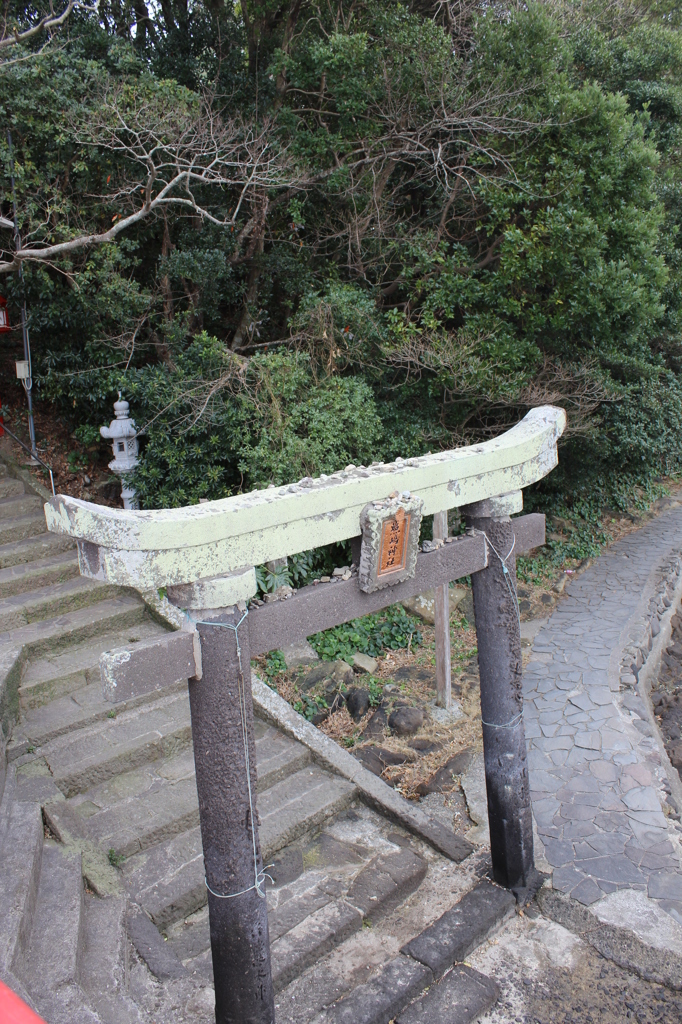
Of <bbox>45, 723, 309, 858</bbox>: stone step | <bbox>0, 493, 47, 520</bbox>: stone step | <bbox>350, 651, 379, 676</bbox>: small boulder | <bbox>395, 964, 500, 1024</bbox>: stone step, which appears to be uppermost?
<bbox>0, 493, 47, 520</bbox>: stone step

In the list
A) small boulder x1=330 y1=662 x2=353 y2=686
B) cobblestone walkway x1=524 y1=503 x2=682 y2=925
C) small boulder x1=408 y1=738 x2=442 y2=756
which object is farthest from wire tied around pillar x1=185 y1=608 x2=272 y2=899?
small boulder x1=330 y1=662 x2=353 y2=686

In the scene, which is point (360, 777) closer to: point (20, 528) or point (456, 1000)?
point (456, 1000)

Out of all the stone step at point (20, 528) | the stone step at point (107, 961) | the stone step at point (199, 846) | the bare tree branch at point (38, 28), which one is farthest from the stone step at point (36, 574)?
the bare tree branch at point (38, 28)

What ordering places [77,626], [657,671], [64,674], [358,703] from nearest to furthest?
[64,674]
[77,626]
[358,703]
[657,671]

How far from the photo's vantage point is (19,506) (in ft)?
27.6

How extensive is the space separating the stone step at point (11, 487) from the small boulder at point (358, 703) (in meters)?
5.00

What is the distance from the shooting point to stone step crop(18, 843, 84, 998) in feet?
12.1

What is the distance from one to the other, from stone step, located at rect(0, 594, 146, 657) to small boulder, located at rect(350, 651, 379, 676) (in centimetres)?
263

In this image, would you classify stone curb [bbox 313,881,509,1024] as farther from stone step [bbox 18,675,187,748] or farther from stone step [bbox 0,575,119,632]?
stone step [bbox 0,575,119,632]

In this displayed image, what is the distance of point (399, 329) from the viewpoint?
9.40 meters

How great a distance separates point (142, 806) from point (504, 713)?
9.61ft

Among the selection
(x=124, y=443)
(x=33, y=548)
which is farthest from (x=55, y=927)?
(x=124, y=443)

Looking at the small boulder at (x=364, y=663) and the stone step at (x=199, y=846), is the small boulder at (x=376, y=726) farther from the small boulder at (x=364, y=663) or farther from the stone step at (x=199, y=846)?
the stone step at (x=199, y=846)

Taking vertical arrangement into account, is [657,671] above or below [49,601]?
below
